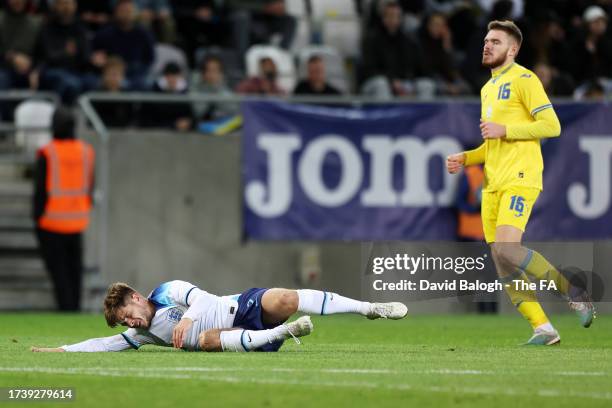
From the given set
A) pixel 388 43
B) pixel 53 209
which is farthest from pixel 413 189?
pixel 53 209

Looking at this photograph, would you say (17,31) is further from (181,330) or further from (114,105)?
(181,330)

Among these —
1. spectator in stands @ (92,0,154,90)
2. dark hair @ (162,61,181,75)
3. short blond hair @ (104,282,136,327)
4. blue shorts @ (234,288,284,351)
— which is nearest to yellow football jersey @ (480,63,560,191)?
blue shorts @ (234,288,284,351)

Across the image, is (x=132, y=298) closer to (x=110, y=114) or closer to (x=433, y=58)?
(x=110, y=114)

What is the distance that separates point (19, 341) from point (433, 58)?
10.1 meters

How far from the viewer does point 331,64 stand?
68.0ft

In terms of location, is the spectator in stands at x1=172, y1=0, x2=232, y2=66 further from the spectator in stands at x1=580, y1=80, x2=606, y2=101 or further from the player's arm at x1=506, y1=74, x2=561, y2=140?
the player's arm at x1=506, y1=74, x2=561, y2=140

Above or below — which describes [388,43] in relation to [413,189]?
above

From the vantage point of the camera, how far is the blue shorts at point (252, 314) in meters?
10.6

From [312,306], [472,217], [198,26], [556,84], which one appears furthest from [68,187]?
[312,306]

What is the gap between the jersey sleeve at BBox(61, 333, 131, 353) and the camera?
10742 mm

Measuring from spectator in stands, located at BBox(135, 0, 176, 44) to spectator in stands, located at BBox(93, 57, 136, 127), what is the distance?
2.29 meters

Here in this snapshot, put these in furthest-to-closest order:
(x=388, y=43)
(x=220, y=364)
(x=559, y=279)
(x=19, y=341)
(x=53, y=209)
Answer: (x=388, y=43), (x=53, y=209), (x=19, y=341), (x=559, y=279), (x=220, y=364)

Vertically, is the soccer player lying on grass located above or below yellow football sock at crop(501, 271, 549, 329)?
above

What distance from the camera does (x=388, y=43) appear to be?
20.4 meters
